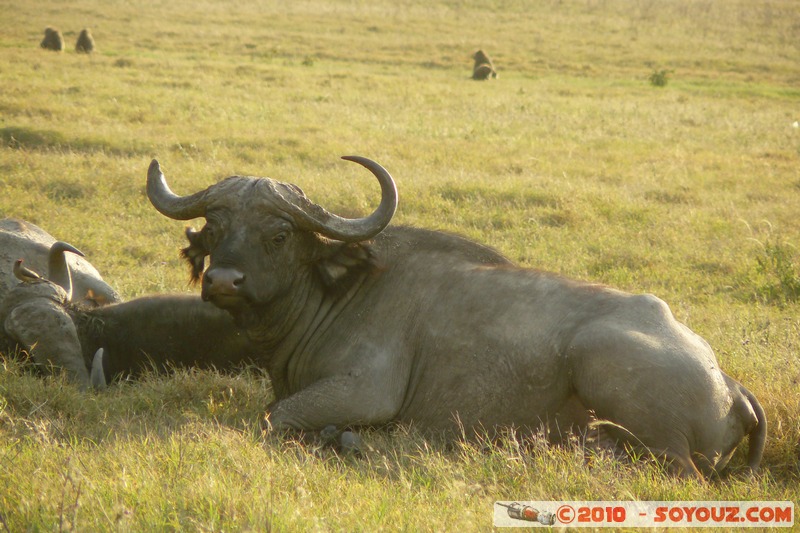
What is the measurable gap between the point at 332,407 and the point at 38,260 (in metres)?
3.45

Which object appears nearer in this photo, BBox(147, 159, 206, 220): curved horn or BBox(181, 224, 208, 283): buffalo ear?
BBox(147, 159, 206, 220): curved horn

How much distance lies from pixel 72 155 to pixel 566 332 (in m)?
9.05

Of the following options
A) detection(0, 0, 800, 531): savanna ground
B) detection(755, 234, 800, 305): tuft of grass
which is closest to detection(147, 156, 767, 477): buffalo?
detection(0, 0, 800, 531): savanna ground

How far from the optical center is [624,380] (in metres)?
4.64

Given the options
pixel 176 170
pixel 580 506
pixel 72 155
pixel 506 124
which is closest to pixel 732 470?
pixel 580 506

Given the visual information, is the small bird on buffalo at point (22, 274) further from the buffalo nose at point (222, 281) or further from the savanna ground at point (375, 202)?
the buffalo nose at point (222, 281)

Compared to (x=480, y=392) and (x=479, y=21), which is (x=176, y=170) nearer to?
(x=480, y=392)

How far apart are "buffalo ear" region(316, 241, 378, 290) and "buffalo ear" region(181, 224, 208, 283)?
721 millimetres

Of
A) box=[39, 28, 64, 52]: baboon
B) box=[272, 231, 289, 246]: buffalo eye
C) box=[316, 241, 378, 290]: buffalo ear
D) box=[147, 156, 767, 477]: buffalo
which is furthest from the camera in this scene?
box=[39, 28, 64, 52]: baboon

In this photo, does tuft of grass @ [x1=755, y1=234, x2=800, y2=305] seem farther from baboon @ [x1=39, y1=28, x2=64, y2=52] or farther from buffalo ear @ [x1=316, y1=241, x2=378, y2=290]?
baboon @ [x1=39, y1=28, x2=64, y2=52]

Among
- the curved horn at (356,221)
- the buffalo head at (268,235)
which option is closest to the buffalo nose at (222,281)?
the buffalo head at (268,235)

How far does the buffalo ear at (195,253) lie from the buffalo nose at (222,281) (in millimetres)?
723

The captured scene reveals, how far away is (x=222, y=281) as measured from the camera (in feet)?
16.4

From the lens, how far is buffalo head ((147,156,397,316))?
518 centimetres
